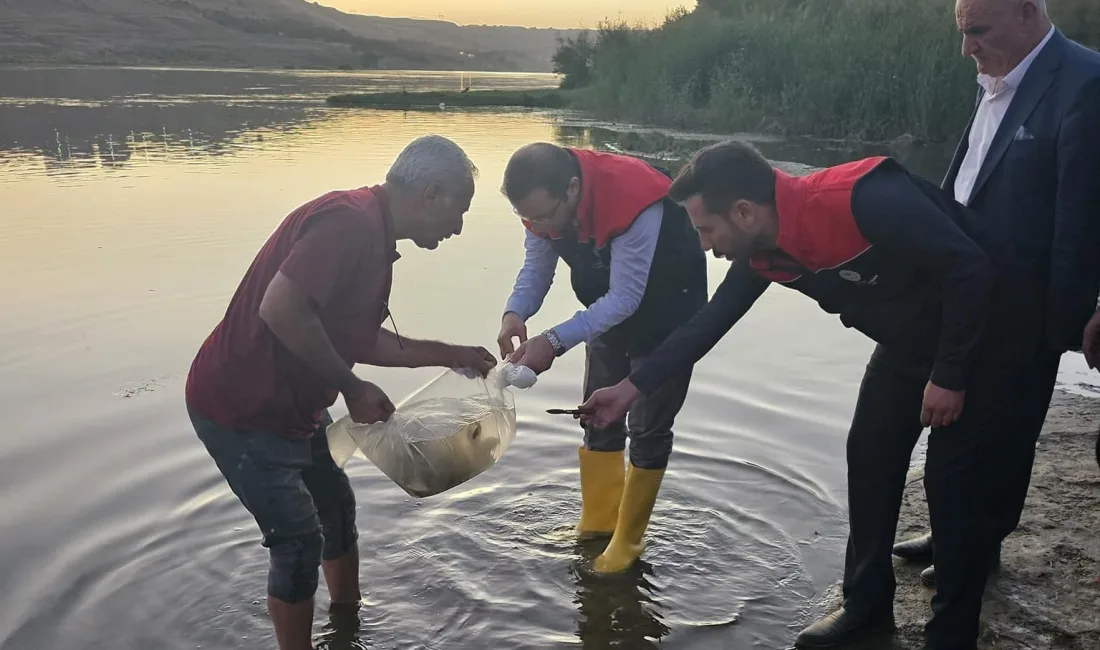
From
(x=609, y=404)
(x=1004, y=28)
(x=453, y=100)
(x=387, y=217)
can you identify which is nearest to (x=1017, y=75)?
(x=1004, y=28)

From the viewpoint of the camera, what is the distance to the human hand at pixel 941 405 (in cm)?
283

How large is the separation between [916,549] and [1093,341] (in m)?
1.29

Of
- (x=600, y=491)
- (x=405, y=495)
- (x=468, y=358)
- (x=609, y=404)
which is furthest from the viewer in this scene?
(x=405, y=495)

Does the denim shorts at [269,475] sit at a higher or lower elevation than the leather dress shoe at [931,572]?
higher

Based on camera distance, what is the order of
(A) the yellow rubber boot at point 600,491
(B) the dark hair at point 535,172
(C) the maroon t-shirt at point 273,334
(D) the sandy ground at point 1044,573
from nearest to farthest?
(C) the maroon t-shirt at point 273,334 < (D) the sandy ground at point 1044,573 < (B) the dark hair at point 535,172 < (A) the yellow rubber boot at point 600,491

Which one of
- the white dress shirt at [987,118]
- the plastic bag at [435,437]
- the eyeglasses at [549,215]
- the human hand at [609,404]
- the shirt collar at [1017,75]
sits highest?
the shirt collar at [1017,75]

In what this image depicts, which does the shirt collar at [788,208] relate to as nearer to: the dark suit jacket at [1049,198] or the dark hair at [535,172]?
the dark suit jacket at [1049,198]

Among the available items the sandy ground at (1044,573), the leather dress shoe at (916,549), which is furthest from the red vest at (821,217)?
the leather dress shoe at (916,549)

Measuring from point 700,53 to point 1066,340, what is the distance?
19.8 m

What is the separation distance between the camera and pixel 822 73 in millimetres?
17016

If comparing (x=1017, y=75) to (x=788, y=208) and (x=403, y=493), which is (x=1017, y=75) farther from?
(x=403, y=493)

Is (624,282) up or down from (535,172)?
down

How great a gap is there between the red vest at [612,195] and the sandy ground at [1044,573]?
177 centimetres

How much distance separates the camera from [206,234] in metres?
9.90
